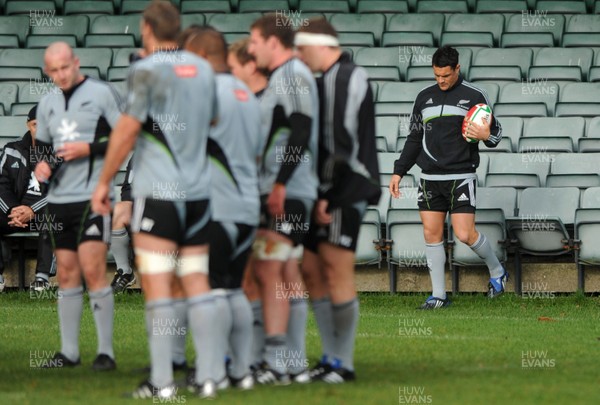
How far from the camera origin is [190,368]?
7820 mm

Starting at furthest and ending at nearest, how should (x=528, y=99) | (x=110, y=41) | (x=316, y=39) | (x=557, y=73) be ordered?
(x=110, y=41)
(x=557, y=73)
(x=528, y=99)
(x=316, y=39)

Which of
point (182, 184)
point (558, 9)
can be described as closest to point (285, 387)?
point (182, 184)

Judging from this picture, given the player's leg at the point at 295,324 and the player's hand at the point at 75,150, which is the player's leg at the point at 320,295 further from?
the player's hand at the point at 75,150

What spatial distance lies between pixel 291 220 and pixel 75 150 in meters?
1.62

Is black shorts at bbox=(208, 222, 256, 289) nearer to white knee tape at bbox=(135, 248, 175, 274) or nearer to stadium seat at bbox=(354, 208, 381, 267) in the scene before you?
white knee tape at bbox=(135, 248, 175, 274)

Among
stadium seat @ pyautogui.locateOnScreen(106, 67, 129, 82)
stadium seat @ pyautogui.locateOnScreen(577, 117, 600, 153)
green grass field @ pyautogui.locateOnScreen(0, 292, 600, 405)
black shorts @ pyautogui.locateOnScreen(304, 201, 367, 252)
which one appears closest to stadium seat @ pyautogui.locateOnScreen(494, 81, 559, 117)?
stadium seat @ pyautogui.locateOnScreen(577, 117, 600, 153)

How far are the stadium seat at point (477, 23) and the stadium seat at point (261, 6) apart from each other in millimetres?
2320

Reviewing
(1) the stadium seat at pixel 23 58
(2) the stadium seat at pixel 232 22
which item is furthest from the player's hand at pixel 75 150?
(2) the stadium seat at pixel 232 22

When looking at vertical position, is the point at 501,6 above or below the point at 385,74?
above

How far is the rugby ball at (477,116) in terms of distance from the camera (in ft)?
40.2

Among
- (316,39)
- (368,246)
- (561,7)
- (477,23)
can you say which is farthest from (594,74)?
(316,39)

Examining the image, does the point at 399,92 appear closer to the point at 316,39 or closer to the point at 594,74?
the point at 594,74

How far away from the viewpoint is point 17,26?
18469 millimetres

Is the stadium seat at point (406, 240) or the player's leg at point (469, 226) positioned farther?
the stadium seat at point (406, 240)
